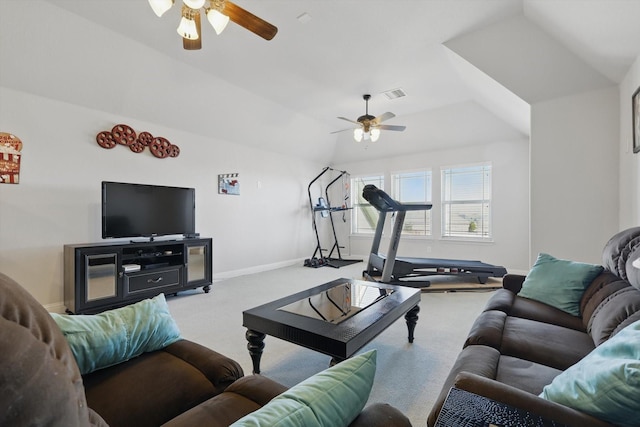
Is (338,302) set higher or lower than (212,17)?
lower

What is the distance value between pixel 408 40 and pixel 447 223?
405cm

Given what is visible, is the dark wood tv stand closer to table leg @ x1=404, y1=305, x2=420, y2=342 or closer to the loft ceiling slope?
table leg @ x1=404, y1=305, x2=420, y2=342

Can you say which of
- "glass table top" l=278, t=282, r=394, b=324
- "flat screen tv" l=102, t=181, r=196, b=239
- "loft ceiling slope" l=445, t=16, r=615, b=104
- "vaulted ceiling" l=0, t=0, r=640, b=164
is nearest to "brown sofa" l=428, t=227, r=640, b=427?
"glass table top" l=278, t=282, r=394, b=324

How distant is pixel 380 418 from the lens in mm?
764

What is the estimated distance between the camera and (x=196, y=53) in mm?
3641

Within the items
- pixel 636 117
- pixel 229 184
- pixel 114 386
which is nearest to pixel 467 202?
pixel 636 117

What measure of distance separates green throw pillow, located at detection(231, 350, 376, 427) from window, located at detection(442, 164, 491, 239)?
5.90m

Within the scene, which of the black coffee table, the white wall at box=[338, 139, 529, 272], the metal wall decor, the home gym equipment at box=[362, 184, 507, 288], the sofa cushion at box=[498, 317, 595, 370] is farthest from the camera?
the white wall at box=[338, 139, 529, 272]

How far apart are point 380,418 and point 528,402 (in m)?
0.47

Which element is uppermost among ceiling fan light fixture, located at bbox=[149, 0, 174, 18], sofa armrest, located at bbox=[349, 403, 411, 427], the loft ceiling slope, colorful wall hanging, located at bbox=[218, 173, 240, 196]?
the loft ceiling slope

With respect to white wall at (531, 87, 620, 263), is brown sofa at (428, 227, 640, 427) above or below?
below

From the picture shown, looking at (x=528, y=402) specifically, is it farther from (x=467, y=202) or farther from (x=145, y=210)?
(x=467, y=202)

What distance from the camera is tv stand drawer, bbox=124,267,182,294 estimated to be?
3617 millimetres

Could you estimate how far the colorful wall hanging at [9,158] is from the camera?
3.11 m
